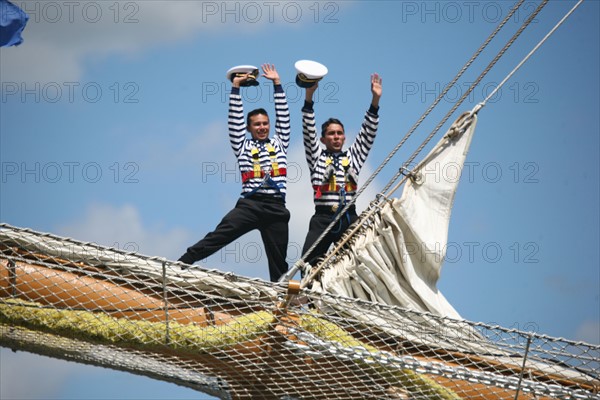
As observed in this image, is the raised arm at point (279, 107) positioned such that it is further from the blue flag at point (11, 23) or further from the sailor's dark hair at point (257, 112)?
the blue flag at point (11, 23)

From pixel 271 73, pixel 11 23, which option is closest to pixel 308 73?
pixel 271 73

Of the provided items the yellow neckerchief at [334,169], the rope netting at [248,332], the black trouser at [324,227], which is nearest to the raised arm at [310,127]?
the yellow neckerchief at [334,169]

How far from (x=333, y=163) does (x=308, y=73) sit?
841mm

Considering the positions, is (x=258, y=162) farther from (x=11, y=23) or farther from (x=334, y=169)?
(x=11, y=23)

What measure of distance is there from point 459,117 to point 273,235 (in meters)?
1.90

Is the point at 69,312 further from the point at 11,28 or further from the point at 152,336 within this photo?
the point at 11,28

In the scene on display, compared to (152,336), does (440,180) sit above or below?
above

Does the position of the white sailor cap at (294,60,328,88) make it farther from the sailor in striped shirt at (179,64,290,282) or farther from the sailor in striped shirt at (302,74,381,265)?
the sailor in striped shirt at (179,64,290,282)

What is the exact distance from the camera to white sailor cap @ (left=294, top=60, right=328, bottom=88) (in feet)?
33.1

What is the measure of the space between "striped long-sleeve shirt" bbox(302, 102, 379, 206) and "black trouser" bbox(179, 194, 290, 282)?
383mm

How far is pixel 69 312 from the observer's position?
7.96m

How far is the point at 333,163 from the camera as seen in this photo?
10.3m

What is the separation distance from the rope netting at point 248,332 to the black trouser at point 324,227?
1610mm

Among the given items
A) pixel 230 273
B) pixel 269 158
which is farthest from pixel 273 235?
pixel 230 273
